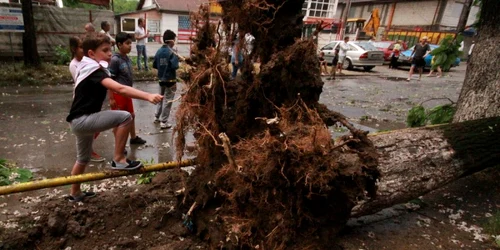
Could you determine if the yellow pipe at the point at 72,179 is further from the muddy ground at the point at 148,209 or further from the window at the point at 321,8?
the window at the point at 321,8

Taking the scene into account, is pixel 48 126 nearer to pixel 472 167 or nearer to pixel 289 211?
pixel 289 211

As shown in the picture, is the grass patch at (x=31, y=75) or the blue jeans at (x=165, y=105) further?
the grass patch at (x=31, y=75)

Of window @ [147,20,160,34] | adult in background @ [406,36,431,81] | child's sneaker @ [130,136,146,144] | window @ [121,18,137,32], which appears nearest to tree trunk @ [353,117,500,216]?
child's sneaker @ [130,136,146,144]

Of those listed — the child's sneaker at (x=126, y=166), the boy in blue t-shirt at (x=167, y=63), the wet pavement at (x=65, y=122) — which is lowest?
the wet pavement at (x=65, y=122)

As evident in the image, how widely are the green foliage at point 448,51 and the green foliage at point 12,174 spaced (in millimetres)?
7119

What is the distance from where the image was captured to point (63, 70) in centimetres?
1112

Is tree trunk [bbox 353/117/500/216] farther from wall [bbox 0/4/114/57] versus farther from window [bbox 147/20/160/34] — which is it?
window [bbox 147/20/160/34]

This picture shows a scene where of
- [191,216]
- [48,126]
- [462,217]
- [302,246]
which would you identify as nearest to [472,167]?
[462,217]

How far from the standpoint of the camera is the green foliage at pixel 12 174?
3.96 m

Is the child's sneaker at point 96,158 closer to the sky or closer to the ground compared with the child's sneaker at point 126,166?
closer to the ground

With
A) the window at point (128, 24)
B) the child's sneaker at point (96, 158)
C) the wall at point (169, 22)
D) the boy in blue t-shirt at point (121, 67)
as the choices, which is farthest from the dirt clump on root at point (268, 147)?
the window at point (128, 24)

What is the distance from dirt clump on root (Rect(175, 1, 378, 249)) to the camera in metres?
2.45

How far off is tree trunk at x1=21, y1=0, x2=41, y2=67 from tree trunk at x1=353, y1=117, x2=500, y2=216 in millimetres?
10825

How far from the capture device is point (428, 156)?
148 inches
